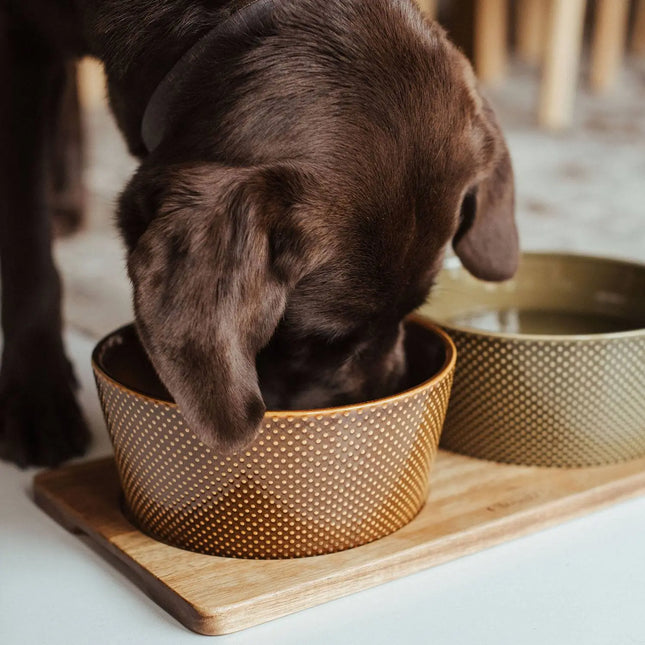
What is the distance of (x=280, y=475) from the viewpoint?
0.88m

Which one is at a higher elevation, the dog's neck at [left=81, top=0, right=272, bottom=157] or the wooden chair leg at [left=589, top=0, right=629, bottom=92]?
the dog's neck at [left=81, top=0, right=272, bottom=157]

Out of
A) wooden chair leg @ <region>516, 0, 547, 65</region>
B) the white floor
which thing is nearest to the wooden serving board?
the white floor

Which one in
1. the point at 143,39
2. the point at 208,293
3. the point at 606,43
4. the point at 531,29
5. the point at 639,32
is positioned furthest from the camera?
the point at 531,29

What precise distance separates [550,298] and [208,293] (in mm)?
704

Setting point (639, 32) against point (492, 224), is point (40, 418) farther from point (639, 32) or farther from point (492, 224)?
point (639, 32)

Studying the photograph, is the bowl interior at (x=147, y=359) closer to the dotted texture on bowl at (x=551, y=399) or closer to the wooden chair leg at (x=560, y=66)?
the dotted texture on bowl at (x=551, y=399)

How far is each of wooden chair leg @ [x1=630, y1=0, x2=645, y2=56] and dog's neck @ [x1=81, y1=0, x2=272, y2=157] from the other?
14.2ft

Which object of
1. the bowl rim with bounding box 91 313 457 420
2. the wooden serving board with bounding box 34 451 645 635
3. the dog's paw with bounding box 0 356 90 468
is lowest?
the dog's paw with bounding box 0 356 90 468

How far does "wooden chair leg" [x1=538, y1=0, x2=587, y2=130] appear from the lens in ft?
12.0

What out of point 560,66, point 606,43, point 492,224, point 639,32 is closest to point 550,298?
point 492,224

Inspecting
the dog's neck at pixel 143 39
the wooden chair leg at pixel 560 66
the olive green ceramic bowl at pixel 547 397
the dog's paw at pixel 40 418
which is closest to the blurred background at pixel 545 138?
the wooden chair leg at pixel 560 66

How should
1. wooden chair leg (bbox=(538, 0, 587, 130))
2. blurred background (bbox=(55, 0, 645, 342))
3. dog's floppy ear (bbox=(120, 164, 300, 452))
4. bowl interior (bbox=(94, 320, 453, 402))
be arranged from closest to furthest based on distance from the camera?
dog's floppy ear (bbox=(120, 164, 300, 452))
bowl interior (bbox=(94, 320, 453, 402))
blurred background (bbox=(55, 0, 645, 342))
wooden chair leg (bbox=(538, 0, 587, 130))

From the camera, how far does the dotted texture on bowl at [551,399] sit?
106 centimetres

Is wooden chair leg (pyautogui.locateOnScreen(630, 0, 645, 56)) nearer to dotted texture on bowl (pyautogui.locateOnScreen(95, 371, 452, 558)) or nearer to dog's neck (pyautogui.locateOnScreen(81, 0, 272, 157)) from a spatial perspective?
dog's neck (pyautogui.locateOnScreen(81, 0, 272, 157))
